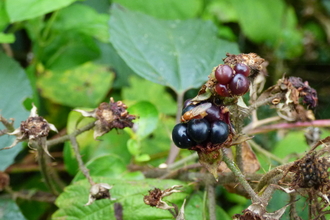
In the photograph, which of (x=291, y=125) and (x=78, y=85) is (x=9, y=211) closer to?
(x=78, y=85)

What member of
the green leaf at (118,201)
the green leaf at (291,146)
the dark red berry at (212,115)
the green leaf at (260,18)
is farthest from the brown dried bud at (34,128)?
the green leaf at (260,18)

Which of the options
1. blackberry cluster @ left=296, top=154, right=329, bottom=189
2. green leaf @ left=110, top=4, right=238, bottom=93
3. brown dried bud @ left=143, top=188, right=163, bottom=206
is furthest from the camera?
green leaf @ left=110, top=4, right=238, bottom=93

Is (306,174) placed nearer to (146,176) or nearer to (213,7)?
(146,176)

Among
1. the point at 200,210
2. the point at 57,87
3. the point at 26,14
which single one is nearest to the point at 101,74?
the point at 57,87

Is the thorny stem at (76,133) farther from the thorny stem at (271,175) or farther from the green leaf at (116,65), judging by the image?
the green leaf at (116,65)

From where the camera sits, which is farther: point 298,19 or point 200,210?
point 298,19

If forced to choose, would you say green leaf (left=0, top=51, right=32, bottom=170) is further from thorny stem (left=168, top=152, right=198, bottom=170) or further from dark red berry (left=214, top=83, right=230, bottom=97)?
dark red berry (left=214, top=83, right=230, bottom=97)

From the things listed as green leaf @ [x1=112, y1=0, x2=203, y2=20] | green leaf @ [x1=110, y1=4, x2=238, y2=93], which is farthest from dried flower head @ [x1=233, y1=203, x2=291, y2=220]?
green leaf @ [x1=112, y1=0, x2=203, y2=20]

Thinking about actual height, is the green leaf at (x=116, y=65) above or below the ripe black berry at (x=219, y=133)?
below
